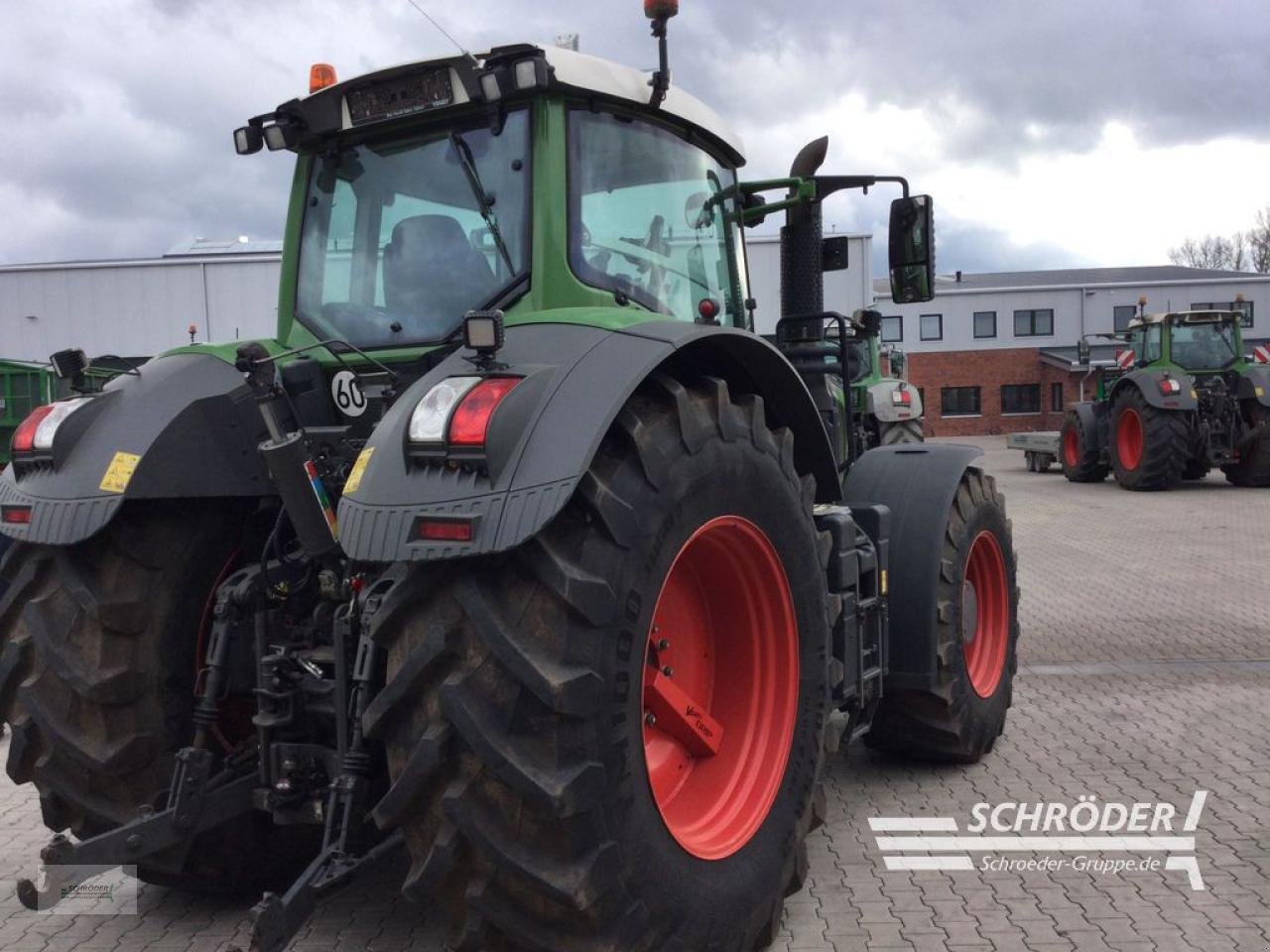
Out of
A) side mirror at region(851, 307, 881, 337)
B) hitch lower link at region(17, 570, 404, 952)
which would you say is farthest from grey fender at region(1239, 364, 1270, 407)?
hitch lower link at region(17, 570, 404, 952)

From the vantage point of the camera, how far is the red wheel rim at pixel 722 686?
3191 millimetres

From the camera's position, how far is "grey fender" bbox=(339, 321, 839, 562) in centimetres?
245

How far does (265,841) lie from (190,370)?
1482 mm

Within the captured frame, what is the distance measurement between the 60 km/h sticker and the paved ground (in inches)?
61.5

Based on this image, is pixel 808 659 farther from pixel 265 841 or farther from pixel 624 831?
pixel 265 841

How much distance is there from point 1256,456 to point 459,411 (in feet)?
59.4

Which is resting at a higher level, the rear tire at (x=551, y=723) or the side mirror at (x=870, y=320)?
the side mirror at (x=870, y=320)

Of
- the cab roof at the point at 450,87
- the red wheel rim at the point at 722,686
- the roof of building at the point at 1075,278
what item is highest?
the roof of building at the point at 1075,278

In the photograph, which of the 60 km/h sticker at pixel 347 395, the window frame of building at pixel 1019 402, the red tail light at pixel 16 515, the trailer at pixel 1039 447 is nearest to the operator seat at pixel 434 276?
the 60 km/h sticker at pixel 347 395

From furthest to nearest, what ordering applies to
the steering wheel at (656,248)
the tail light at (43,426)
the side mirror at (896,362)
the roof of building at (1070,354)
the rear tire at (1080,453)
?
the roof of building at (1070,354), the side mirror at (896,362), the rear tire at (1080,453), the steering wheel at (656,248), the tail light at (43,426)

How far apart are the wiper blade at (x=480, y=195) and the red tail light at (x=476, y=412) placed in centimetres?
86

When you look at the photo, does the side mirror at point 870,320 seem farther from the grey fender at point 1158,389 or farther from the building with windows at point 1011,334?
the building with windows at point 1011,334

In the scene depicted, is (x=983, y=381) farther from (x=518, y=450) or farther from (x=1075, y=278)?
(x=518, y=450)

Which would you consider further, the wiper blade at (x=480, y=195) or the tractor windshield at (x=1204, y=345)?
the tractor windshield at (x=1204, y=345)
